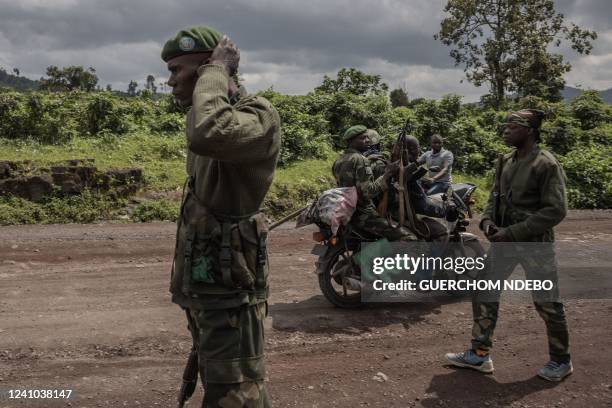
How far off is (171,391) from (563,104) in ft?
72.5

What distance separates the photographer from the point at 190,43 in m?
2.64

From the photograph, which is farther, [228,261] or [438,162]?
[438,162]

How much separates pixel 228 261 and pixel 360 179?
373 centimetres

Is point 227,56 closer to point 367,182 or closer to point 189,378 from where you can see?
point 189,378

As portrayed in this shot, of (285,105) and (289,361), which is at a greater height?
(285,105)

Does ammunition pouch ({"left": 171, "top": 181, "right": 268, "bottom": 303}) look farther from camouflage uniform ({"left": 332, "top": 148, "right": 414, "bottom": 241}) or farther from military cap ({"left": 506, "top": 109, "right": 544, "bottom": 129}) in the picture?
camouflage uniform ({"left": 332, "top": 148, "right": 414, "bottom": 241})

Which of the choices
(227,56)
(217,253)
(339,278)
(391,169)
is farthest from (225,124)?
(339,278)

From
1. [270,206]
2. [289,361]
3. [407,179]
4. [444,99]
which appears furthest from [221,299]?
[444,99]

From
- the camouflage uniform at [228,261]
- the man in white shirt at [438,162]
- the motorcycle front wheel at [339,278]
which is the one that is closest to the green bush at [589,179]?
the man in white shirt at [438,162]

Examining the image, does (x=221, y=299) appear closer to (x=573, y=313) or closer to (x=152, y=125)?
(x=573, y=313)

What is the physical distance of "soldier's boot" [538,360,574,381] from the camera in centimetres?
462

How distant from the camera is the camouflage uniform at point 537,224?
4621mm

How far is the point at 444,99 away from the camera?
20.2 metres

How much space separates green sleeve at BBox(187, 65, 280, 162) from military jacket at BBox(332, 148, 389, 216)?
3621 mm
